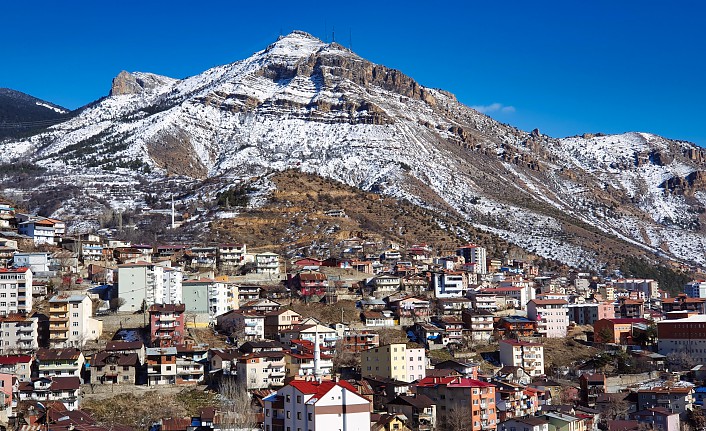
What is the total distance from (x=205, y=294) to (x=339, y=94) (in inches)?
5048

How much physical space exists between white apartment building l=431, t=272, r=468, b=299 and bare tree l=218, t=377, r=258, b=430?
3112 cm

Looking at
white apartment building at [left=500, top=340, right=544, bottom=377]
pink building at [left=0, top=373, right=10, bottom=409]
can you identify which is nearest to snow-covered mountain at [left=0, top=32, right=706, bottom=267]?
white apartment building at [left=500, top=340, right=544, bottom=377]

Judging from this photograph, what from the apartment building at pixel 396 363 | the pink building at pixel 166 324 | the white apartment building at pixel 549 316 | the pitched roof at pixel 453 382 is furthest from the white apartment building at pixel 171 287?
the white apartment building at pixel 549 316

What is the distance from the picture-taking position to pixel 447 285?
85250mm

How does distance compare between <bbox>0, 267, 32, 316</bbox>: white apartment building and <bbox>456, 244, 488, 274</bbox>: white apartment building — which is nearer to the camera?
<bbox>0, 267, 32, 316</bbox>: white apartment building

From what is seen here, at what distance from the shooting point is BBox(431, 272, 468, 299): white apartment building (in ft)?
279

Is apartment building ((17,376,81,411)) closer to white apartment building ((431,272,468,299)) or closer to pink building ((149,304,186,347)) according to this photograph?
pink building ((149,304,186,347))

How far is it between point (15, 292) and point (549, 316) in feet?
134

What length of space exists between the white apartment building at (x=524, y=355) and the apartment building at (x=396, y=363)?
824 cm

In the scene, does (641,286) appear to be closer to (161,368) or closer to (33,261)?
(33,261)

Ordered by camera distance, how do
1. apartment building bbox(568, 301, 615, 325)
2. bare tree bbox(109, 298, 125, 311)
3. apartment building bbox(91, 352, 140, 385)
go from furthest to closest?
apartment building bbox(568, 301, 615, 325) < bare tree bbox(109, 298, 125, 311) < apartment building bbox(91, 352, 140, 385)

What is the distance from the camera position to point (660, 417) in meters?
56.7

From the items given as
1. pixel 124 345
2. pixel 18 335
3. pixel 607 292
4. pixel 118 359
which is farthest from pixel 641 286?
pixel 18 335

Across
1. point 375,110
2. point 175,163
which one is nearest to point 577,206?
point 375,110
